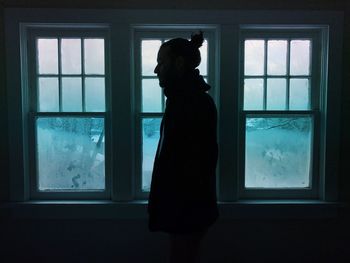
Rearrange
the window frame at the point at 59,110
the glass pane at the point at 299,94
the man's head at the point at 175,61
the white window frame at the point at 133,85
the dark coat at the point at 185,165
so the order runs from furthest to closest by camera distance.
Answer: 1. the glass pane at the point at 299,94
2. the window frame at the point at 59,110
3. the white window frame at the point at 133,85
4. the man's head at the point at 175,61
5. the dark coat at the point at 185,165

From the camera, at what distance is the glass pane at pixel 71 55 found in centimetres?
305

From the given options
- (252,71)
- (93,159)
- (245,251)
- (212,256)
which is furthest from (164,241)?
(252,71)

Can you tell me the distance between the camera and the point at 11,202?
119 inches

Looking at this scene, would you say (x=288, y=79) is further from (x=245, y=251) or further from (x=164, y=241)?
(x=164, y=241)

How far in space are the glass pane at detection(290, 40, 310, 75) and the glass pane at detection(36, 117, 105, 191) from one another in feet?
5.07

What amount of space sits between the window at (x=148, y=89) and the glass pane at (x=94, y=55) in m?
0.26

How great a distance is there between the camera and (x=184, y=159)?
6.41 ft

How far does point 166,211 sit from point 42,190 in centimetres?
153

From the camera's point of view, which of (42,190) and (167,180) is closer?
(167,180)

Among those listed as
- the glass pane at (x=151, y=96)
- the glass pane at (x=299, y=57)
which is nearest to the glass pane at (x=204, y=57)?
the glass pane at (x=151, y=96)

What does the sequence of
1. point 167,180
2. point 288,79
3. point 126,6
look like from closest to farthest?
point 167,180, point 126,6, point 288,79

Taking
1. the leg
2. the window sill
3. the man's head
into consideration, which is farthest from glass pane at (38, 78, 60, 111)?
the leg

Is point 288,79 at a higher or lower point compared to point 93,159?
higher

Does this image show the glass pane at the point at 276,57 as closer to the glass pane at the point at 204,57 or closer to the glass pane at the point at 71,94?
the glass pane at the point at 204,57
